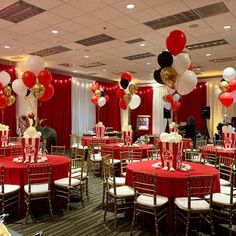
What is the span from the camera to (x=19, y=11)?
205 inches

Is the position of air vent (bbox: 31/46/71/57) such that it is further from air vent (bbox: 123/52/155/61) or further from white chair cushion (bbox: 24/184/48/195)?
white chair cushion (bbox: 24/184/48/195)

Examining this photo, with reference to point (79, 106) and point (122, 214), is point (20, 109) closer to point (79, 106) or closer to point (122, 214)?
point (79, 106)

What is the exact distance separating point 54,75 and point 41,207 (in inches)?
307

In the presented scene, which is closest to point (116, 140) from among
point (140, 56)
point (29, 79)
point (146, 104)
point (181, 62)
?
point (140, 56)

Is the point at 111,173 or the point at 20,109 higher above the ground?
the point at 20,109

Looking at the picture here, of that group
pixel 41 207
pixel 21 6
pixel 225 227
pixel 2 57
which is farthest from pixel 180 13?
pixel 2 57

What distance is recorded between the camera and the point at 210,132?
1266 centimetres

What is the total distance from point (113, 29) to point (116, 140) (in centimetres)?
398

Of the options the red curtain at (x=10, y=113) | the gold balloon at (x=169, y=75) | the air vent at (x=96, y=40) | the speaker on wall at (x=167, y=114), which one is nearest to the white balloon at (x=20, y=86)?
the air vent at (x=96, y=40)

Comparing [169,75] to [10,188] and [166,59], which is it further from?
[10,188]

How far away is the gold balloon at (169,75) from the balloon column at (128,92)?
3.52 m

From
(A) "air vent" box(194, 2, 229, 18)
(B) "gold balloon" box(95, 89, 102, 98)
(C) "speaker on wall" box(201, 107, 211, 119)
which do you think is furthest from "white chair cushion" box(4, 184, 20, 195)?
(C) "speaker on wall" box(201, 107, 211, 119)

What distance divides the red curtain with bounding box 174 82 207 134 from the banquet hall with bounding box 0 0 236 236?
7.73 ft

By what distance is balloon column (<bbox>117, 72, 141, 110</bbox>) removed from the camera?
780 cm
